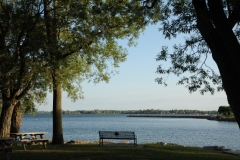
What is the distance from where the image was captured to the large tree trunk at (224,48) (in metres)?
6.98

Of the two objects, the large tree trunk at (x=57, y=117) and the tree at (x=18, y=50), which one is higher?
the tree at (x=18, y=50)

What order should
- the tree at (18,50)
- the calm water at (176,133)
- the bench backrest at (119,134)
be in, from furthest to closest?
1. the calm water at (176,133)
2. the bench backrest at (119,134)
3. the tree at (18,50)

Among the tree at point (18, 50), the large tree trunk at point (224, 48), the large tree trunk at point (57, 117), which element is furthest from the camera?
the large tree trunk at point (57, 117)

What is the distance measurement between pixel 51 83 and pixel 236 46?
44.1 feet

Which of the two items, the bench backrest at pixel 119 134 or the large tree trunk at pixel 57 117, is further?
the large tree trunk at pixel 57 117

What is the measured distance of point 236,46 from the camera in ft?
23.1

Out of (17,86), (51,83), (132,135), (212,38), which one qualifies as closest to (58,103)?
(51,83)

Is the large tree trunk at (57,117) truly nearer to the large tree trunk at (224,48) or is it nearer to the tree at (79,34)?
the tree at (79,34)

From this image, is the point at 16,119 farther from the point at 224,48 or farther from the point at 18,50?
the point at 224,48

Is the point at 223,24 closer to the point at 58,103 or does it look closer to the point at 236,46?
the point at 236,46

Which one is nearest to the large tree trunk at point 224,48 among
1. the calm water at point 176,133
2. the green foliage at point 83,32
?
the green foliage at point 83,32

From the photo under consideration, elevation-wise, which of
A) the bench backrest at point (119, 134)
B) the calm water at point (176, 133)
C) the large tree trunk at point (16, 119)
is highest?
the large tree trunk at point (16, 119)

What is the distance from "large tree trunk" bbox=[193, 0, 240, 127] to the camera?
6.98m

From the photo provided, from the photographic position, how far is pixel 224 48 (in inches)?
286
